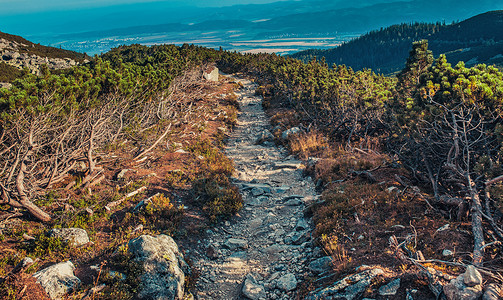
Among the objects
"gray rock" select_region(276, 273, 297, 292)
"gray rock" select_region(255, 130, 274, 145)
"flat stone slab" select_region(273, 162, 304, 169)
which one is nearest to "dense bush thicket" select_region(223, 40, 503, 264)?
"gray rock" select_region(276, 273, 297, 292)

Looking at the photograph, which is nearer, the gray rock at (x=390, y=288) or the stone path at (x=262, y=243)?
the gray rock at (x=390, y=288)

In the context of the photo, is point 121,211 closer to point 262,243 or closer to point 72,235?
point 72,235

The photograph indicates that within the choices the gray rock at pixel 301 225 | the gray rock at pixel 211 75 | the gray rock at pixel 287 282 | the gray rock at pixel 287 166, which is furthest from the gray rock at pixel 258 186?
the gray rock at pixel 211 75

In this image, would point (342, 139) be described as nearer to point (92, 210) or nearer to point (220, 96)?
point (92, 210)

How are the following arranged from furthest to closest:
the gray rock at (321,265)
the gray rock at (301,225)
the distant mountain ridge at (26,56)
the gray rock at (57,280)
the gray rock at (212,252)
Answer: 1. the distant mountain ridge at (26,56)
2. the gray rock at (301,225)
3. the gray rock at (212,252)
4. the gray rock at (321,265)
5. the gray rock at (57,280)

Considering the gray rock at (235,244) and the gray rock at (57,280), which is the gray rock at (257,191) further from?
the gray rock at (57,280)

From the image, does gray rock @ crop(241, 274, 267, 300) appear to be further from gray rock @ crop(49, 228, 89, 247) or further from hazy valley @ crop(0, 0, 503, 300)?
gray rock @ crop(49, 228, 89, 247)

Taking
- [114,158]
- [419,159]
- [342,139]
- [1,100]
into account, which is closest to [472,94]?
[419,159]

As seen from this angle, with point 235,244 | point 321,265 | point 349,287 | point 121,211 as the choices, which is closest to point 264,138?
point 235,244
